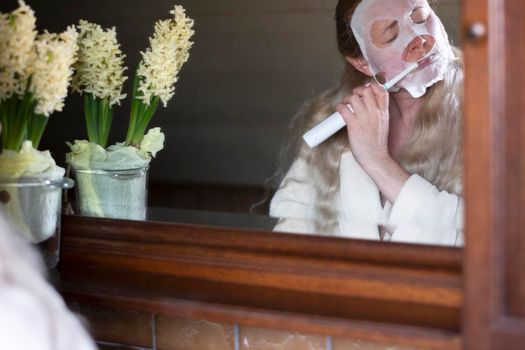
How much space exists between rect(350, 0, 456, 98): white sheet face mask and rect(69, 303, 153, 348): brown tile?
65 centimetres

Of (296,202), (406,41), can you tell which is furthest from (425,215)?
(406,41)

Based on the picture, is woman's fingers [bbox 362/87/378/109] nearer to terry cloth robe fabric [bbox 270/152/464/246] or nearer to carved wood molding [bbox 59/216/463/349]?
terry cloth robe fabric [bbox 270/152/464/246]

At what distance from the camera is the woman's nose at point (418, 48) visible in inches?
54.1

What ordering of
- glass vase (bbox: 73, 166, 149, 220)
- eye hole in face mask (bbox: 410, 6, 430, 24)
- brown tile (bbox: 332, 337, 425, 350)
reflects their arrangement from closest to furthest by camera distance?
1. brown tile (bbox: 332, 337, 425, 350)
2. glass vase (bbox: 73, 166, 149, 220)
3. eye hole in face mask (bbox: 410, 6, 430, 24)

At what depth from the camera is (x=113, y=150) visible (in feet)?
3.80

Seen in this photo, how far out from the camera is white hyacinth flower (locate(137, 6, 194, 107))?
1172mm

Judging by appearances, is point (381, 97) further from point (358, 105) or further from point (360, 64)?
point (360, 64)

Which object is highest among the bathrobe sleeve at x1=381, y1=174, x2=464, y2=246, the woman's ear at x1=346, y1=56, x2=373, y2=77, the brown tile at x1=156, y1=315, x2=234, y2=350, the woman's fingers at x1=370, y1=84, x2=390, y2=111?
the woman's ear at x1=346, y1=56, x2=373, y2=77

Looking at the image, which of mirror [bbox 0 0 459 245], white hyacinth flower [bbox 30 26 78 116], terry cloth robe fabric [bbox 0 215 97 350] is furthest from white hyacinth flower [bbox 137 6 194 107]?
terry cloth robe fabric [bbox 0 215 97 350]

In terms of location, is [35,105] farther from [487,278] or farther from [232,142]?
[232,142]

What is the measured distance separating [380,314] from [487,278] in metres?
0.11

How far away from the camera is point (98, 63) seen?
112 centimetres

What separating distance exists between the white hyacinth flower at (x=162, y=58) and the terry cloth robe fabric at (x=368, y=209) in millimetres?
239

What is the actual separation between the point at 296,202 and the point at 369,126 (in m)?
0.18
